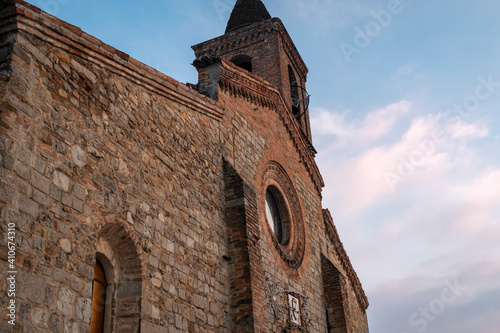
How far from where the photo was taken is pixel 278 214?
11.8 metres

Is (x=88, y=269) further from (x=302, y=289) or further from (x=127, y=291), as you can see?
(x=302, y=289)

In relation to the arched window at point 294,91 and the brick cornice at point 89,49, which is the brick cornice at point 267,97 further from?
the arched window at point 294,91

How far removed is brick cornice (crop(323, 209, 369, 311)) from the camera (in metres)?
14.6

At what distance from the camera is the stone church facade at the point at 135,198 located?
4832mm

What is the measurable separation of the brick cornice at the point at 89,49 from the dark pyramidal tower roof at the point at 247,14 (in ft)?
36.4

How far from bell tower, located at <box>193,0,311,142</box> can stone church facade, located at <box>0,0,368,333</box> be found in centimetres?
499

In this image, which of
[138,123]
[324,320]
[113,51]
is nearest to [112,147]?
[138,123]

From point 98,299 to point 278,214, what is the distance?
642cm

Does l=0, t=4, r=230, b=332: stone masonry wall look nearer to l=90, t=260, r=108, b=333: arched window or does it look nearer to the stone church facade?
the stone church facade

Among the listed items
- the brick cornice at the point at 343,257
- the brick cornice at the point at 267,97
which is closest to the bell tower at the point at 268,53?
the brick cornice at the point at 267,97

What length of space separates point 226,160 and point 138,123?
2666 mm

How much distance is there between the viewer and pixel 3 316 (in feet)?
13.6

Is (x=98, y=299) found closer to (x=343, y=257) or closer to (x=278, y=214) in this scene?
(x=278, y=214)

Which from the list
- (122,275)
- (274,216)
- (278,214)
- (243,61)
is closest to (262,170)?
(274,216)
